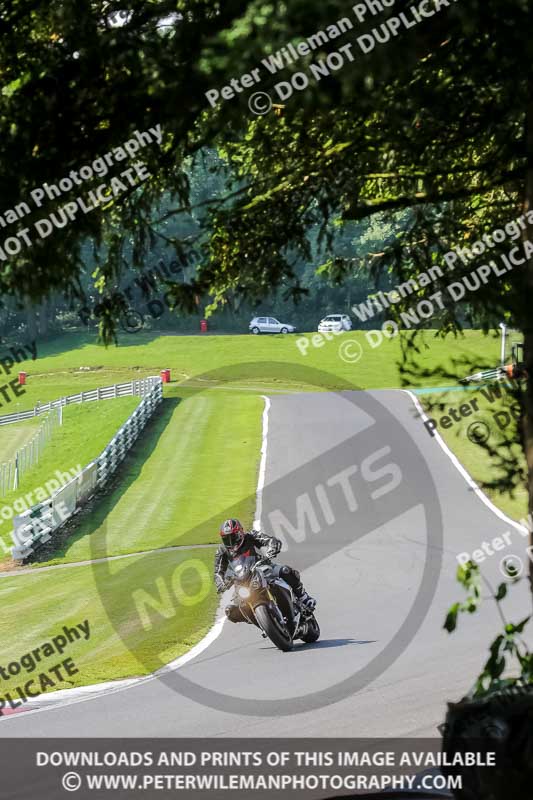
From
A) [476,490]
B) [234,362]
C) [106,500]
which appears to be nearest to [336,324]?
[234,362]

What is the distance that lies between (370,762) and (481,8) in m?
6.78

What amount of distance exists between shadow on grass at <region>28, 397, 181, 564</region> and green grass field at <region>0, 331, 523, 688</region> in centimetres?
5

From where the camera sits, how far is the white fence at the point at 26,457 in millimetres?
33438

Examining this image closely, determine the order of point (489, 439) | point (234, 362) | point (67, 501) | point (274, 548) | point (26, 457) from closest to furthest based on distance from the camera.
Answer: point (274, 548) < point (489, 439) < point (67, 501) < point (26, 457) < point (234, 362)

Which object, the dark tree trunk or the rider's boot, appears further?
the rider's boot

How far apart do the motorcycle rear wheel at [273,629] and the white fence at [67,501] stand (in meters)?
11.1

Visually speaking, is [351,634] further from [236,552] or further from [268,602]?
[236,552]

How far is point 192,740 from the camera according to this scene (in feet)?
32.3

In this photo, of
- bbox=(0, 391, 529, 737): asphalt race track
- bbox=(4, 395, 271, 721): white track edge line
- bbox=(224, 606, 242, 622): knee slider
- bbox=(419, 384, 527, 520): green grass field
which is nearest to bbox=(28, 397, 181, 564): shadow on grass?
bbox=(0, 391, 529, 737): asphalt race track

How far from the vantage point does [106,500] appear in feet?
93.0

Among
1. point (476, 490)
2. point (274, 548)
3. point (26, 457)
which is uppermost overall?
point (26, 457)

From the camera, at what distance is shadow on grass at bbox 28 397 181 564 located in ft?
77.8

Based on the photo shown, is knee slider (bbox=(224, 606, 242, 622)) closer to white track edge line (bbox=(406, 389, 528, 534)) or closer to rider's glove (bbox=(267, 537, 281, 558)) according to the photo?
rider's glove (bbox=(267, 537, 281, 558))

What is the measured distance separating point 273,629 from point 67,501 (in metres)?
14.2
